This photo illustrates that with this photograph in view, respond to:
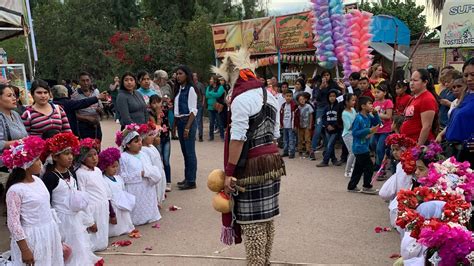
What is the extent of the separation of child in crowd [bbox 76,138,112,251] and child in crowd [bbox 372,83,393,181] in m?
4.63

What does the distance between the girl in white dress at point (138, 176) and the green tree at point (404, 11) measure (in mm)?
21313

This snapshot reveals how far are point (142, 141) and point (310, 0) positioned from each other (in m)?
5.92

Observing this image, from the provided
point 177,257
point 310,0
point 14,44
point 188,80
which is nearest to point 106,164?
point 177,257

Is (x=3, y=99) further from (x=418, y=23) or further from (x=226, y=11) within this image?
(x=418, y=23)

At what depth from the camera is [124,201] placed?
5250 mm

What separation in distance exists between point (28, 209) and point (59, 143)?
671mm

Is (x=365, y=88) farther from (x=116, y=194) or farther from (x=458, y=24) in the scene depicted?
(x=116, y=194)

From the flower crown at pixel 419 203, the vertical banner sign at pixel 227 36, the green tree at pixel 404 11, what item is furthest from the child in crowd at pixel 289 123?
the green tree at pixel 404 11

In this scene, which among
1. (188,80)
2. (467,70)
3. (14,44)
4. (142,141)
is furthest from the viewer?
(14,44)

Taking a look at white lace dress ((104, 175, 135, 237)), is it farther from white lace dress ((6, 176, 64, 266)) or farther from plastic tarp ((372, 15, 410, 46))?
plastic tarp ((372, 15, 410, 46))

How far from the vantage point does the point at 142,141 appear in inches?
242

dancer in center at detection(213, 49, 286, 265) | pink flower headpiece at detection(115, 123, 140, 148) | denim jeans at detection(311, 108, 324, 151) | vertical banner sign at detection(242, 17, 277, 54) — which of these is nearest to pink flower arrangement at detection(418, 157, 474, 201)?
dancer in center at detection(213, 49, 286, 265)

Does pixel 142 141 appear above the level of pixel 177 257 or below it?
above

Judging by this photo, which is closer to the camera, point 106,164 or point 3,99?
point 3,99
